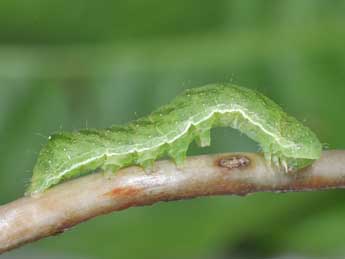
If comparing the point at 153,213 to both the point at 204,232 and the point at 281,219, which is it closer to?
the point at 204,232

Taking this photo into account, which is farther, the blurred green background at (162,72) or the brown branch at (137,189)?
the blurred green background at (162,72)

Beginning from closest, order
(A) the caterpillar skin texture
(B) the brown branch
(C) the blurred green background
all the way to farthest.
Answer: (B) the brown branch < (A) the caterpillar skin texture < (C) the blurred green background

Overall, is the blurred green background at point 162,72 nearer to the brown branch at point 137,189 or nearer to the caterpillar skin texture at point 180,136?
the caterpillar skin texture at point 180,136

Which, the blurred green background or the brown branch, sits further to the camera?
the blurred green background

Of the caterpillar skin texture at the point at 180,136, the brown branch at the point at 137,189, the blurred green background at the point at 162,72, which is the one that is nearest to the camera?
the brown branch at the point at 137,189

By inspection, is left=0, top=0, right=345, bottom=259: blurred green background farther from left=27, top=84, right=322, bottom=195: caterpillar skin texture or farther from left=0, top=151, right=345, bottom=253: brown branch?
left=0, top=151, right=345, bottom=253: brown branch

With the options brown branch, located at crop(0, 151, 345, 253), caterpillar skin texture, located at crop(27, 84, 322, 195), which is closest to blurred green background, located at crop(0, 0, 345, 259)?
caterpillar skin texture, located at crop(27, 84, 322, 195)

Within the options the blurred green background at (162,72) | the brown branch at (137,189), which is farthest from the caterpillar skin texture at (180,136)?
the blurred green background at (162,72)
